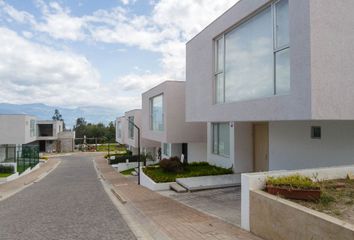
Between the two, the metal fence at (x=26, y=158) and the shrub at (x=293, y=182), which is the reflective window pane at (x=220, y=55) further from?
the metal fence at (x=26, y=158)

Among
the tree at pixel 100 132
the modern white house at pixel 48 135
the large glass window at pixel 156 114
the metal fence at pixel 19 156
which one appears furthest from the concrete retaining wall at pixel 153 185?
the tree at pixel 100 132

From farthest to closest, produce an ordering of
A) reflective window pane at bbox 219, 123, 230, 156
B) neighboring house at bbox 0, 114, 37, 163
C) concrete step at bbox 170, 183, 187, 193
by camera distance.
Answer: neighboring house at bbox 0, 114, 37, 163
reflective window pane at bbox 219, 123, 230, 156
concrete step at bbox 170, 183, 187, 193

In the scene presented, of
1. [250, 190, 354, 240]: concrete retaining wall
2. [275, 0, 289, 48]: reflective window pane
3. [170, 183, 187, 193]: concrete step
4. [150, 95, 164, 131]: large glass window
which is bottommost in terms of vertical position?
[170, 183, 187, 193]: concrete step

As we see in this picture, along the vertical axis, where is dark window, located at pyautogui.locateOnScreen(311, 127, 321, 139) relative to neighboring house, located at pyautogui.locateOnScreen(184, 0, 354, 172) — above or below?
below

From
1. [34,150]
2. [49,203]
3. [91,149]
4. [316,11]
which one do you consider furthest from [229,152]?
[91,149]

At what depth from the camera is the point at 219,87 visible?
559 inches

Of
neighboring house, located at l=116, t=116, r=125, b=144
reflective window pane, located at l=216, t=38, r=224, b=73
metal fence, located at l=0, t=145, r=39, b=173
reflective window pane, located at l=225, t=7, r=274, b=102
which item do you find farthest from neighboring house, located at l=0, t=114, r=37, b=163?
reflective window pane, located at l=225, t=7, r=274, b=102

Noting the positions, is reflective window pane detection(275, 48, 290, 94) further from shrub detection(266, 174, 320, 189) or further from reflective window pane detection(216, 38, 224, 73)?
reflective window pane detection(216, 38, 224, 73)

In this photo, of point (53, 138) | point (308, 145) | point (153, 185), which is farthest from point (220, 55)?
point (53, 138)

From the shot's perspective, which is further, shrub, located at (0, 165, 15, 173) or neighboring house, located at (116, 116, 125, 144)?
neighboring house, located at (116, 116, 125, 144)

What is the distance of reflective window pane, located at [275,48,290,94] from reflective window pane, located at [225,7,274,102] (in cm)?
29

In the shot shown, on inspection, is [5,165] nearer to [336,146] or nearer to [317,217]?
[336,146]

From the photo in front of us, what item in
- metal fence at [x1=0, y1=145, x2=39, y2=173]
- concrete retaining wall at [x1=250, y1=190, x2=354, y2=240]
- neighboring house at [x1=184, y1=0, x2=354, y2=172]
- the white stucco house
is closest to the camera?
concrete retaining wall at [x1=250, y1=190, x2=354, y2=240]

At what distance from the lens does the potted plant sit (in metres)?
6.45
